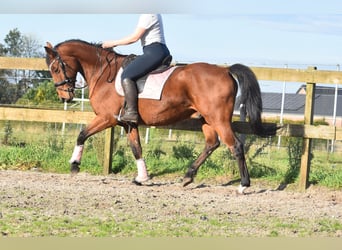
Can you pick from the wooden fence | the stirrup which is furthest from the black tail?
the stirrup

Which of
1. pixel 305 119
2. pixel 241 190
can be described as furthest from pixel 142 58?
pixel 305 119

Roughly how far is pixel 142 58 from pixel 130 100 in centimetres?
56

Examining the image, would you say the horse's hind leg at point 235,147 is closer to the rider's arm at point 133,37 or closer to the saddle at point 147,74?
the saddle at point 147,74

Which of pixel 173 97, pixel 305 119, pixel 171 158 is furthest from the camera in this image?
pixel 171 158

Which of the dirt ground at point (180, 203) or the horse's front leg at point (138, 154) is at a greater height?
the horse's front leg at point (138, 154)

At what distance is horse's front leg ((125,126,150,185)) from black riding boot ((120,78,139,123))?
36 cm

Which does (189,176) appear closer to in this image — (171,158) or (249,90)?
(171,158)

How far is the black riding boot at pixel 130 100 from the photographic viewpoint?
7660 mm

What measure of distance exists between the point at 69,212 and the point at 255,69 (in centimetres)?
374

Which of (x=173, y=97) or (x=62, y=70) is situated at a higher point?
(x=62, y=70)

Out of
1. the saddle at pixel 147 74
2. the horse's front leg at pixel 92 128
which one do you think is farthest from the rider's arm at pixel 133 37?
the horse's front leg at pixel 92 128

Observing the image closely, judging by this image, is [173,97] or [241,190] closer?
[241,190]

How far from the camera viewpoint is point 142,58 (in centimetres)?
764

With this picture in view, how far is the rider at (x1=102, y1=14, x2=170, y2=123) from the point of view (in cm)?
762
